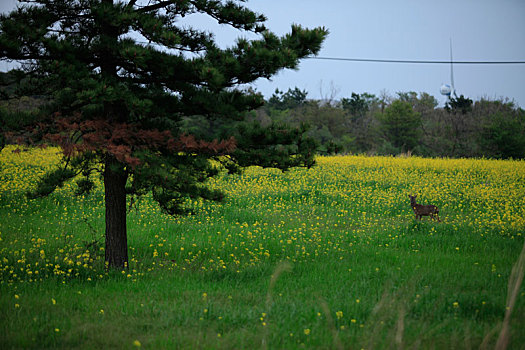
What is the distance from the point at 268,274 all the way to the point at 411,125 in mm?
43075

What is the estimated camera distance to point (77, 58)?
5891mm

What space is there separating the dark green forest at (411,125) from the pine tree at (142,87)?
67.1 ft

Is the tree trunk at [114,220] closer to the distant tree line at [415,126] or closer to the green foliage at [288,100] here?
the distant tree line at [415,126]

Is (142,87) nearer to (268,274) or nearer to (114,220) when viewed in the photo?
(114,220)

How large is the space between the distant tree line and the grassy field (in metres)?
20.2

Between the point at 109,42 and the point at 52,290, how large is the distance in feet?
11.5

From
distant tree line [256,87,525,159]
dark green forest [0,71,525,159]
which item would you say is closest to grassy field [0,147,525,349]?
dark green forest [0,71,525,159]

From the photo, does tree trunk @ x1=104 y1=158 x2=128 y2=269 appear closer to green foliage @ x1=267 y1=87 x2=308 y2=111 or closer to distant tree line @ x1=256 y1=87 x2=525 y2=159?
distant tree line @ x1=256 y1=87 x2=525 y2=159

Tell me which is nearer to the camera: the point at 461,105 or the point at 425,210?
the point at 425,210

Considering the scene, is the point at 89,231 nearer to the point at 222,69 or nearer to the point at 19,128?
the point at 19,128

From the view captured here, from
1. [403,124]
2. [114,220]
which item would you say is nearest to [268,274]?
[114,220]

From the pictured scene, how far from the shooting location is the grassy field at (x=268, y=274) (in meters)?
4.11

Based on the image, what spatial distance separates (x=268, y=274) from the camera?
650 centimetres

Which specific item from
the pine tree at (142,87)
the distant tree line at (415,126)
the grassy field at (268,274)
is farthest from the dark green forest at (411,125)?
the pine tree at (142,87)
